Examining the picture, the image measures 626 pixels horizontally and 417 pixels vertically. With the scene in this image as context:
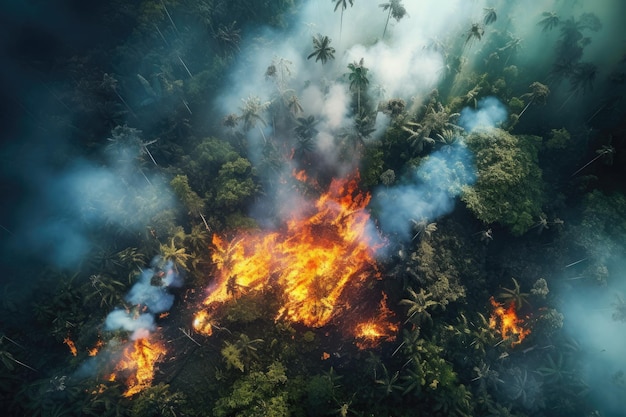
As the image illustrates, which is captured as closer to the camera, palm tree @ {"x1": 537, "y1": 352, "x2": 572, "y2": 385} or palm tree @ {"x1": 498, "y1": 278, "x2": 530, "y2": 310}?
palm tree @ {"x1": 537, "y1": 352, "x2": 572, "y2": 385}

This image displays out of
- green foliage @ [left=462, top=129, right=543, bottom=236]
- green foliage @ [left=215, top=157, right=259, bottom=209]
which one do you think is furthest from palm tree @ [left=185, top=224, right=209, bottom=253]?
green foliage @ [left=462, top=129, right=543, bottom=236]

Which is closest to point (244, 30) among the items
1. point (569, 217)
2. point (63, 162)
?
point (63, 162)

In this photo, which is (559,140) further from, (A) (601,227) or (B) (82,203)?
(B) (82,203)

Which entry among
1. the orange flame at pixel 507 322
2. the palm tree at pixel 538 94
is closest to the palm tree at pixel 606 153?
the palm tree at pixel 538 94

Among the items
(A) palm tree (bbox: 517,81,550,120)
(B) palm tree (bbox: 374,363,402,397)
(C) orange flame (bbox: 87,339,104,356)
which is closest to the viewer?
(B) palm tree (bbox: 374,363,402,397)

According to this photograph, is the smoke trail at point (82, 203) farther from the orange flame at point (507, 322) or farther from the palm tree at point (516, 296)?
the palm tree at point (516, 296)

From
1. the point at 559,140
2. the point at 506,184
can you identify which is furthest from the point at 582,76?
the point at 506,184

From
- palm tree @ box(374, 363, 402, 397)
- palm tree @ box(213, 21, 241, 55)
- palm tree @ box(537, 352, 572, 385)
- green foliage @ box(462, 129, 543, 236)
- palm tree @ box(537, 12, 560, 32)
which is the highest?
palm tree @ box(213, 21, 241, 55)

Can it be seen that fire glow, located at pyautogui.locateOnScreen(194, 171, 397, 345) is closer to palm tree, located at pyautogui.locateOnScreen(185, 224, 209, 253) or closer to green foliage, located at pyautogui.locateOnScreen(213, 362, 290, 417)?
palm tree, located at pyautogui.locateOnScreen(185, 224, 209, 253)
